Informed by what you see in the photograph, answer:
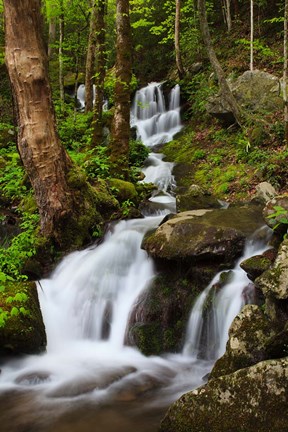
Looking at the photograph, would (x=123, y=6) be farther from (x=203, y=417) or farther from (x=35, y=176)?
(x=203, y=417)

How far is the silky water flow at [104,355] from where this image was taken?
13.7ft

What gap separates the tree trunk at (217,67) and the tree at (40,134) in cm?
644

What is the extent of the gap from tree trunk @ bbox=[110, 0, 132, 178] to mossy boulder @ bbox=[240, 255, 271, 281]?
5.14 meters

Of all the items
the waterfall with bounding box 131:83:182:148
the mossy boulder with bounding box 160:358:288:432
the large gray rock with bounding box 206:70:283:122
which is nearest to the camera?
the mossy boulder with bounding box 160:358:288:432

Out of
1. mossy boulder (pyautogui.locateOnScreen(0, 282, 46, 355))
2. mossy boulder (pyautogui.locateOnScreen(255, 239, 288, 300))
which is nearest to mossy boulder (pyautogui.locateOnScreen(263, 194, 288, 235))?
mossy boulder (pyautogui.locateOnScreen(255, 239, 288, 300))

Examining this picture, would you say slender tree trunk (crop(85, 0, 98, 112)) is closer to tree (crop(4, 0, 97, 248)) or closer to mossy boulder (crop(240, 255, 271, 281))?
tree (crop(4, 0, 97, 248))

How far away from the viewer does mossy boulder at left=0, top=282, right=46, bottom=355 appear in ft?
17.0

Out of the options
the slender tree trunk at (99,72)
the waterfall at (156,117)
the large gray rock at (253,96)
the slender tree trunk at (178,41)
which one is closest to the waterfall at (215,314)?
the slender tree trunk at (99,72)

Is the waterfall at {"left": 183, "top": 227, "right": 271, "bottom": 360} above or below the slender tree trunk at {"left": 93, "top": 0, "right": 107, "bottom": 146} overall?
below

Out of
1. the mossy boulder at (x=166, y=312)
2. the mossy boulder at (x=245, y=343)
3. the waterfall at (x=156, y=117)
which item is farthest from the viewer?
the waterfall at (x=156, y=117)

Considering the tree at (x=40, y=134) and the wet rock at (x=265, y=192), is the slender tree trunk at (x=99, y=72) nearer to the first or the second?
the tree at (x=40, y=134)

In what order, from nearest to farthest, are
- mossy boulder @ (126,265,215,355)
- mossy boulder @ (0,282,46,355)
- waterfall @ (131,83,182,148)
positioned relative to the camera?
mossy boulder @ (0,282,46,355)
mossy boulder @ (126,265,215,355)
waterfall @ (131,83,182,148)

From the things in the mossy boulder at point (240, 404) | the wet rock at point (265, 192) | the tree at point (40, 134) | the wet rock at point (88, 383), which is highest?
the tree at point (40, 134)

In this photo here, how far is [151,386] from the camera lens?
479 centimetres
